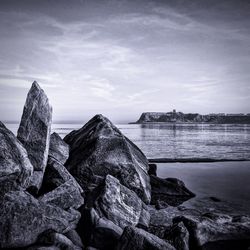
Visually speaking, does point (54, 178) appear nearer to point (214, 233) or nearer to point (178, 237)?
point (178, 237)

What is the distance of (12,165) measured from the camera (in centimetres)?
498

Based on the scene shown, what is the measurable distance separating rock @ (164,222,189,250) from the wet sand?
2.97 m

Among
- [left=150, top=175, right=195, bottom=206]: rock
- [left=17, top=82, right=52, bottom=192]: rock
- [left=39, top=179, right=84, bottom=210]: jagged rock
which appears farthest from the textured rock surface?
[left=150, top=175, right=195, bottom=206]: rock

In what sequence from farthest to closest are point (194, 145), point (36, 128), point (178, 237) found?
1. point (194, 145)
2. point (36, 128)
3. point (178, 237)

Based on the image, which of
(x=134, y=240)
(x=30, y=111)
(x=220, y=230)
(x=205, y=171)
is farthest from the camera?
(x=205, y=171)


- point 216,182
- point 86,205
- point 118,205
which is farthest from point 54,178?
point 216,182

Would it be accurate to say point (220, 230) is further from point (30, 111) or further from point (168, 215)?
point (30, 111)

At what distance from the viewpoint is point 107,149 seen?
25.3ft

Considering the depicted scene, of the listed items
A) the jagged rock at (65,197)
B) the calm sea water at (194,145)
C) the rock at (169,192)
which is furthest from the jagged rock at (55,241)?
the calm sea water at (194,145)

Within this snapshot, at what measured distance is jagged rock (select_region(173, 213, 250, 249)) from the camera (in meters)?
5.07

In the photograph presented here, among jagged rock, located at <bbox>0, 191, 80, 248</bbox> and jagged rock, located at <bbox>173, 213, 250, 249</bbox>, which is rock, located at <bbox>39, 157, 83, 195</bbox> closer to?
jagged rock, located at <bbox>0, 191, 80, 248</bbox>

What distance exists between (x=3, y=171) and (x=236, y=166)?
12814mm

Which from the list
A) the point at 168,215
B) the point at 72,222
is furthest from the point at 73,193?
the point at 168,215

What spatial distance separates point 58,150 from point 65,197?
10.3 ft
